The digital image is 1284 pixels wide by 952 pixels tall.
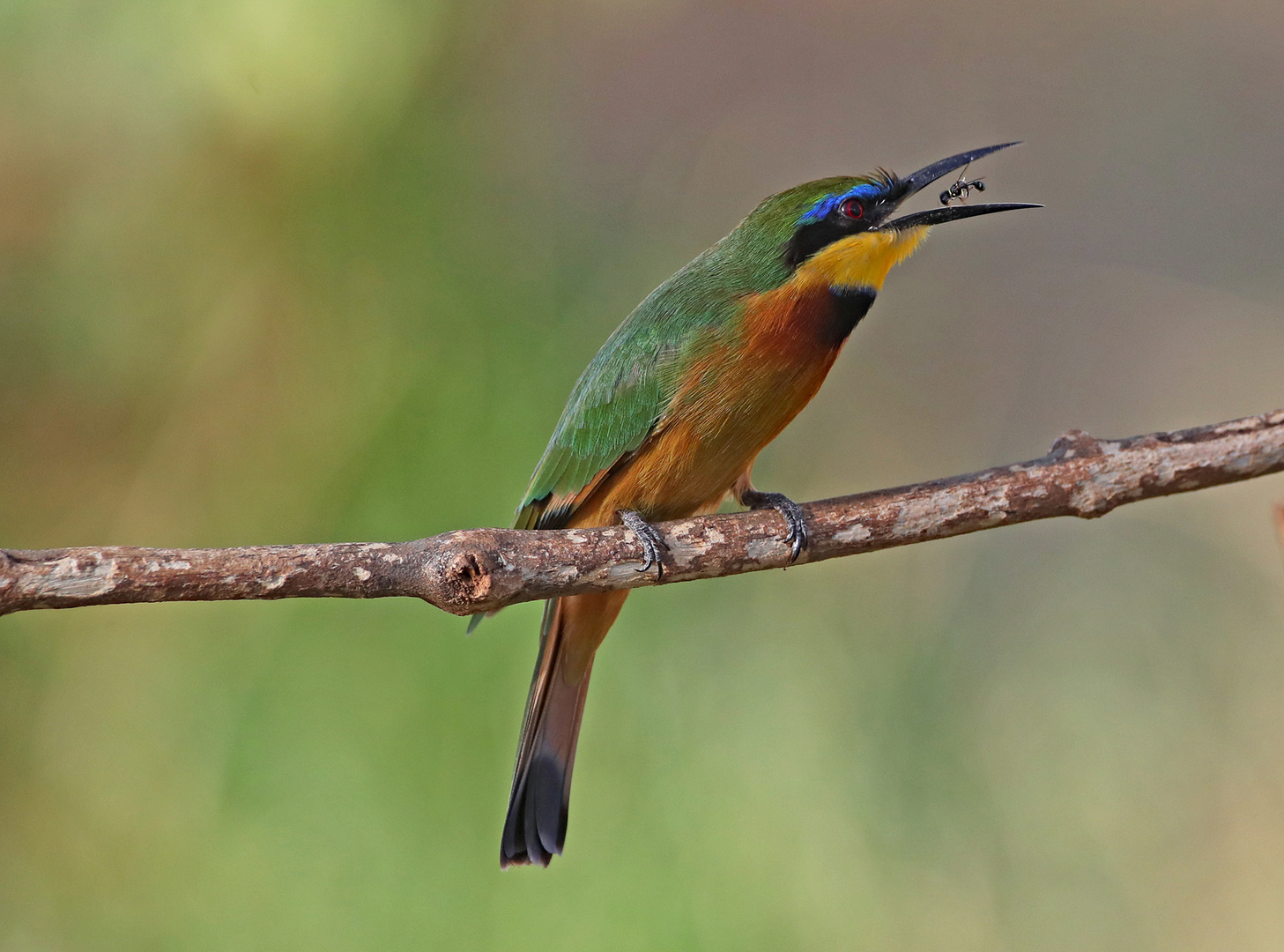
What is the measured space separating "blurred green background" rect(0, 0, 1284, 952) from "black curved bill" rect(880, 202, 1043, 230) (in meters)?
1.28

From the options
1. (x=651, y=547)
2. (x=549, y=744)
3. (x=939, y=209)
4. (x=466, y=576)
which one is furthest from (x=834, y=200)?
(x=549, y=744)

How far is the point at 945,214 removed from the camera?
6.47 feet

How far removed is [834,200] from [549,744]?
1.24m

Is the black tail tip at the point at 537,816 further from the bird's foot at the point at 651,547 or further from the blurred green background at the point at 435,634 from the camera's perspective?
the bird's foot at the point at 651,547

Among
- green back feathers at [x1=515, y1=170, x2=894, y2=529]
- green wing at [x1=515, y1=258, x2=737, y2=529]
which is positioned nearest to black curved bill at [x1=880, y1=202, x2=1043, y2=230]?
green back feathers at [x1=515, y1=170, x2=894, y2=529]

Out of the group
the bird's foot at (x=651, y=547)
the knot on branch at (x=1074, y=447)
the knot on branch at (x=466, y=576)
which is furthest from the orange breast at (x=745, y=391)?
the knot on branch at (x=466, y=576)

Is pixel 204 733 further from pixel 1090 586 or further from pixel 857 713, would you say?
pixel 1090 586

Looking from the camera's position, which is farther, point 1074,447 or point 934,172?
point 934,172

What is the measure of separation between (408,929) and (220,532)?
1.15 metres

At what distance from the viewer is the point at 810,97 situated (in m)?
3.97

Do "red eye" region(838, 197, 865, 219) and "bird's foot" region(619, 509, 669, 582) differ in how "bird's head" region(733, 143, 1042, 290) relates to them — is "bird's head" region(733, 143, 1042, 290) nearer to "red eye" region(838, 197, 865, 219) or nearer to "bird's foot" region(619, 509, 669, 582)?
"red eye" region(838, 197, 865, 219)

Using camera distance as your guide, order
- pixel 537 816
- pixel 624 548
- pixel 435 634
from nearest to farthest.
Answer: pixel 624 548 → pixel 537 816 → pixel 435 634

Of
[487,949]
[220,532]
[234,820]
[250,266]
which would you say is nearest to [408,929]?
[487,949]

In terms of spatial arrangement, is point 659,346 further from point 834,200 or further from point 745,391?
point 834,200
